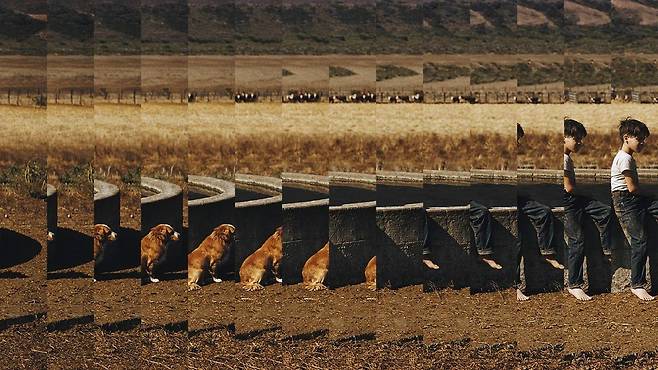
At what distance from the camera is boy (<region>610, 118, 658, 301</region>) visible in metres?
8.80

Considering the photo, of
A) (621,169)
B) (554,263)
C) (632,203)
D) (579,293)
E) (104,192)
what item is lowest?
(579,293)

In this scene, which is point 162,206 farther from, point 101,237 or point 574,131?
point 574,131

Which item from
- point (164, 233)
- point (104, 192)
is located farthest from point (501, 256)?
point (104, 192)

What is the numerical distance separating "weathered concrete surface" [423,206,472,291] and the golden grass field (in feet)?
4.09

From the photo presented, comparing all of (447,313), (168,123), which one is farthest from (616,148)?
(168,123)

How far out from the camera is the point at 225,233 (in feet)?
26.8

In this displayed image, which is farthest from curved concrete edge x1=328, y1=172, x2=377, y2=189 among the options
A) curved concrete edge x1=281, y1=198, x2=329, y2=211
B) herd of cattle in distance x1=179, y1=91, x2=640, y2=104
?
herd of cattle in distance x1=179, y1=91, x2=640, y2=104

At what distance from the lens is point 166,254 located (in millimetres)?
8531

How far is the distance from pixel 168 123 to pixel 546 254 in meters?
4.88

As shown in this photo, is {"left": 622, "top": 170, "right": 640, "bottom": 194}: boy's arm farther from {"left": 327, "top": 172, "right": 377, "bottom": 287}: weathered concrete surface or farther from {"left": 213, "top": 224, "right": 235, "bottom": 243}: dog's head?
{"left": 213, "top": 224, "right": 235, "bottom": 243}: dog's head

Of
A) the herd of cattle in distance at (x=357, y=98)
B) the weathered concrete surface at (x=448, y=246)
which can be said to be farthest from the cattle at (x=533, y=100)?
the weathered concrete surface at (x=448, y=246)

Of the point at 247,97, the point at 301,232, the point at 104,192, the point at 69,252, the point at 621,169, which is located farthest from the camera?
the point at 247,97

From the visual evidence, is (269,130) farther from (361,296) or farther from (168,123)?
(361,296)

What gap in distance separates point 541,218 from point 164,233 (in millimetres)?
3446
